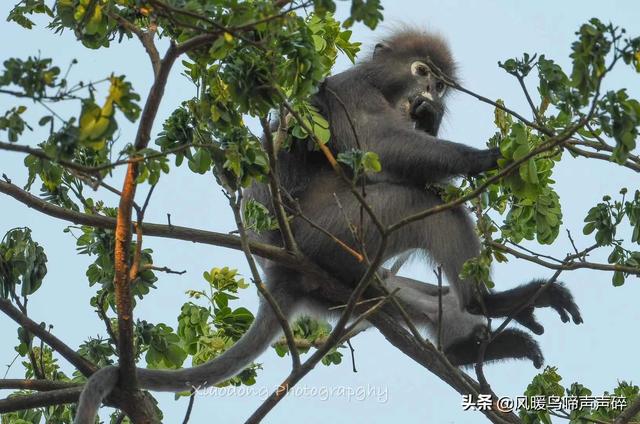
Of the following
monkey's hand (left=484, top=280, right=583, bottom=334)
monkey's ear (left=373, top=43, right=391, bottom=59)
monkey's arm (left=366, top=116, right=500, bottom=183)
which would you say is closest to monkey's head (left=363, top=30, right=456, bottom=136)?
monkey's ear (left=373, top=43, right=391, bottom=59)

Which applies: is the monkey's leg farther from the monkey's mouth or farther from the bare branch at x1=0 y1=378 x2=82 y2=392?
the bare branch at x1=0 y1=378 x2=82 y2=392

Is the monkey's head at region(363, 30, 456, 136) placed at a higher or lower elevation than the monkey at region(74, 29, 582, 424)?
higher

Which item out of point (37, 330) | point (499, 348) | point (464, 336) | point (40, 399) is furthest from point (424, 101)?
point (40, 399)

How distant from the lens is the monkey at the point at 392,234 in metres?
5.78

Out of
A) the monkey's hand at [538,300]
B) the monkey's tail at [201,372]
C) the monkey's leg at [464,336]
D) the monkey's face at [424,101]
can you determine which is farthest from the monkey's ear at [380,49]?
the monkey's hand at [538,300]

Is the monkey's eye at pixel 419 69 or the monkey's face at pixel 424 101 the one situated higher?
the monkey's eye at pixel 419 69

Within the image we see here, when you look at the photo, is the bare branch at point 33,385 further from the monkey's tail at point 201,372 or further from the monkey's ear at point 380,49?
the monkey's ear at point 380,49

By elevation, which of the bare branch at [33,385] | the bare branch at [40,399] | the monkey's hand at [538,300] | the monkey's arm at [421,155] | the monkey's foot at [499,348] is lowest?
the bare branch at [40,399]

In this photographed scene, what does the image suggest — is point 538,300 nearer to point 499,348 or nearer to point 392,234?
point 499,348

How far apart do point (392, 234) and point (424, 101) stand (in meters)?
1.25

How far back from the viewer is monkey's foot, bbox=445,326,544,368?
5.97 meters

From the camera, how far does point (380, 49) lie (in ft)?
24.0

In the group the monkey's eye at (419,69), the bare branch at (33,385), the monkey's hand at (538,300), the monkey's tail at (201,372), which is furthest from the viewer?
the monkey's eye at (419,69)

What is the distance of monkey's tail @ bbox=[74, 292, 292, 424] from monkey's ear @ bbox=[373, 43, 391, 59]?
2086 mm
